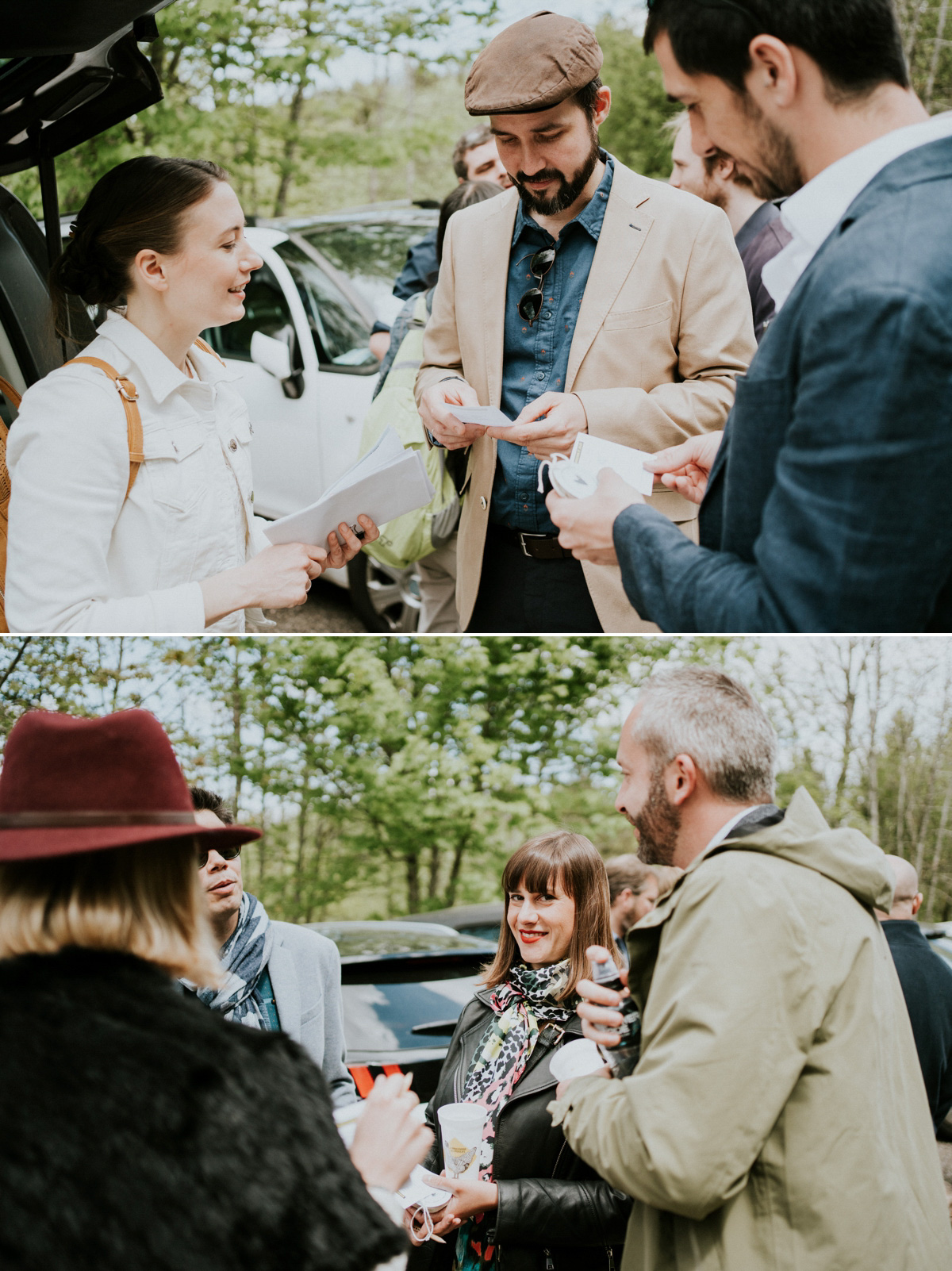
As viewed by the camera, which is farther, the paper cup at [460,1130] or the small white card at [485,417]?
the small white card at [485,417]

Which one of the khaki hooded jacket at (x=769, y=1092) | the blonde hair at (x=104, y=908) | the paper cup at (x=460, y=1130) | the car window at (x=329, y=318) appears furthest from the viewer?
the car window at (x=329, y=318)

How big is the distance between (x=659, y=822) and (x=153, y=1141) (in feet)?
3.06

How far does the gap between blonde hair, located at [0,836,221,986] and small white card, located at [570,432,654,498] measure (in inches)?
46.3

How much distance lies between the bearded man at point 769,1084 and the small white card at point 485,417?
1214 mm

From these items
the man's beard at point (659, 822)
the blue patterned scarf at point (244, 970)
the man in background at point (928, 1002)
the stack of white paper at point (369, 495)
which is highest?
the stack of white paper at point (369, 495)

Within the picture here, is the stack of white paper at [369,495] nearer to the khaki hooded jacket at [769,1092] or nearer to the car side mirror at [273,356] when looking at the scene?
the khaki hooded jacket at [769,1092]

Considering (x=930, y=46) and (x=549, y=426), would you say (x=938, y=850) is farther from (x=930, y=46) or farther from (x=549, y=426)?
(x=930, y=46)

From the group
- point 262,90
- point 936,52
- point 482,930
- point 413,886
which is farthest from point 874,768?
point 936,52

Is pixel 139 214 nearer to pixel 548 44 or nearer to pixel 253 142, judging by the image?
pixel 548 44

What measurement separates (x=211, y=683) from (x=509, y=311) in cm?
132

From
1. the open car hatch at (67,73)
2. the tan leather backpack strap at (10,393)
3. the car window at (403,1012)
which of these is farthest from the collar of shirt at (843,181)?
the tan leather backpack strap at (10,393)

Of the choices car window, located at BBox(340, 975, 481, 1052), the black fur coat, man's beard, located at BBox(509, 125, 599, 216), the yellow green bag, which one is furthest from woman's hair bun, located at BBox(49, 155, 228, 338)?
car window, located at BBox(340, 975, 481, 1052)

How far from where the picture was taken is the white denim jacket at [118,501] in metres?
2.20

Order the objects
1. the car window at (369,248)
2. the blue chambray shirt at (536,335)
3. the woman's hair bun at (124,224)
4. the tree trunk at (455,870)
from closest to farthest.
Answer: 1. the woman's hair bun at (124,224)
2. the blue chambray shirt at (536,335)
3. the car window at (369,248)
4. the tree trunk at (455,870)
